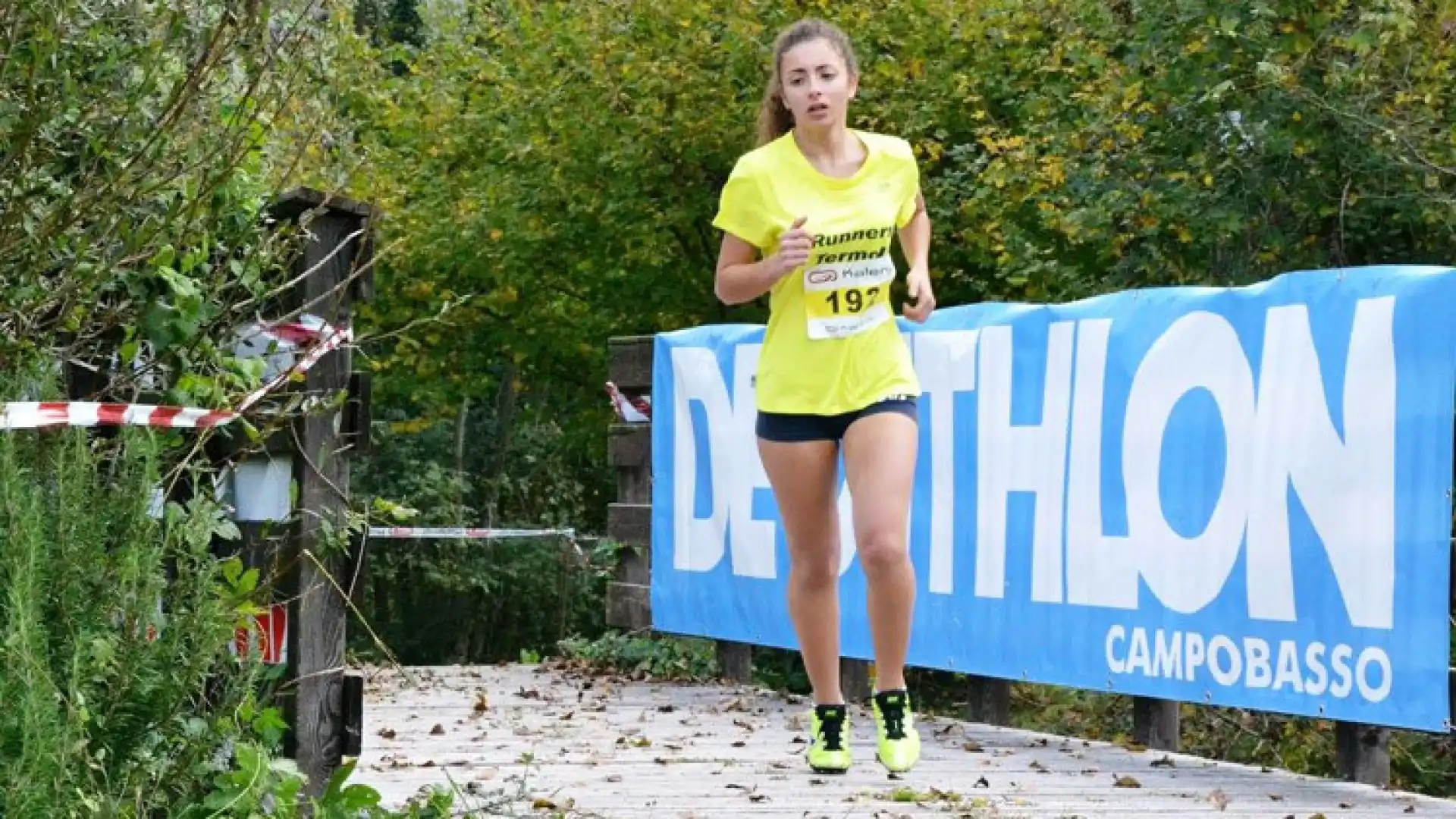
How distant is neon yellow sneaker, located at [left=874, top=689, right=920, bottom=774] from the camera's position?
22.1 feet

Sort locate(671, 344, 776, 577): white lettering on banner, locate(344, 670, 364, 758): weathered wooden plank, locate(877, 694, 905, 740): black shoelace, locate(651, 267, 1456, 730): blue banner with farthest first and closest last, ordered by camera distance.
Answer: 1. locate(671, 344, 776, 577): white lettering on banner
2. locate(651, 267, 1456, 730): blue banner
3. locate(877, 694, 905, 740): black shoelace
4. locate(344, 670, 364, 758): weathered wooden plank

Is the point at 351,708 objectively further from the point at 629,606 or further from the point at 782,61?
the point at 629,606

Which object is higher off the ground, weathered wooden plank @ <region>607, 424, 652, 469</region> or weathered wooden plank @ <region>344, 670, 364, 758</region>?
weathered wooden plank @ <region>607, 424, 652, 469</region>

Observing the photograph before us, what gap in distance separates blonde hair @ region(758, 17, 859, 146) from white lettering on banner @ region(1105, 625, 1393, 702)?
7.71 ft

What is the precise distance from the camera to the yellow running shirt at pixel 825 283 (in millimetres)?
6680

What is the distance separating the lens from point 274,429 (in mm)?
5172

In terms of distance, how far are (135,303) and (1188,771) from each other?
439cm

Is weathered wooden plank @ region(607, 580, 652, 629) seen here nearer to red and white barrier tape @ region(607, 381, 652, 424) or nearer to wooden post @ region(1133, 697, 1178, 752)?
red and white barrier tape @ region(607, 381, 652, 424)

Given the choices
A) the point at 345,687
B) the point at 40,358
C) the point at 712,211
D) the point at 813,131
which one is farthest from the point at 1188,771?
the point at 712,211

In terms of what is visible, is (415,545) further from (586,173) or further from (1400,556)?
(1400,556)

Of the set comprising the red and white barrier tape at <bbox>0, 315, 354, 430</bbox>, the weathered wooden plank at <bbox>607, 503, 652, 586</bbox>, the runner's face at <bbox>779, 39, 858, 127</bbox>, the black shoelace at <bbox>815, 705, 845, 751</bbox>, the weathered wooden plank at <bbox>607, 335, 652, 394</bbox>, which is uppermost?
the runner's face at <bbox>779, 39, 858, 127</bbox>

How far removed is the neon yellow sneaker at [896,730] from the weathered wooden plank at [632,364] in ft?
17.9

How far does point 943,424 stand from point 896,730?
2886 mm

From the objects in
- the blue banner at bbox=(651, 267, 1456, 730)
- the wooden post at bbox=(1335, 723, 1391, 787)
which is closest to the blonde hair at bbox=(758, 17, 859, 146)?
the blue banner at bbox=(651, 267, 1456, 730)
